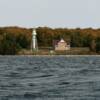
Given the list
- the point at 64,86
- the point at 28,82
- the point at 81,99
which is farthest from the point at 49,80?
the point at 81,99

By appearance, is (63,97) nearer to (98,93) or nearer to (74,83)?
(98,93)

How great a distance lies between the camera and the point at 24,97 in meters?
36.5

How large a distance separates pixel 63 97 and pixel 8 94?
11.5ft

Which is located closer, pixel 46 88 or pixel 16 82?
pixel 46 88

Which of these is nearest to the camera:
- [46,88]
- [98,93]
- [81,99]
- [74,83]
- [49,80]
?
[81,99]

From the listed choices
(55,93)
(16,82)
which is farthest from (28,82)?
(55,93)

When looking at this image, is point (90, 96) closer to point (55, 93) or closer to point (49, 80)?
point (55, 93)

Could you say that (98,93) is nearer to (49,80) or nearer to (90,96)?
(90,96)

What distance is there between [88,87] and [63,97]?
5587 millimetres

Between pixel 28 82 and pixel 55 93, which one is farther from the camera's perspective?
pixel 28 82

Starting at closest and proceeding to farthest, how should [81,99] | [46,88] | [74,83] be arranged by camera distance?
[81,99]
[46,88]
[74,83]

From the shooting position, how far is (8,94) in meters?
37.7

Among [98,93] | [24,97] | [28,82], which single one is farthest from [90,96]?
[28,82]

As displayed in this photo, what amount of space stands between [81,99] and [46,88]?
666 cm
